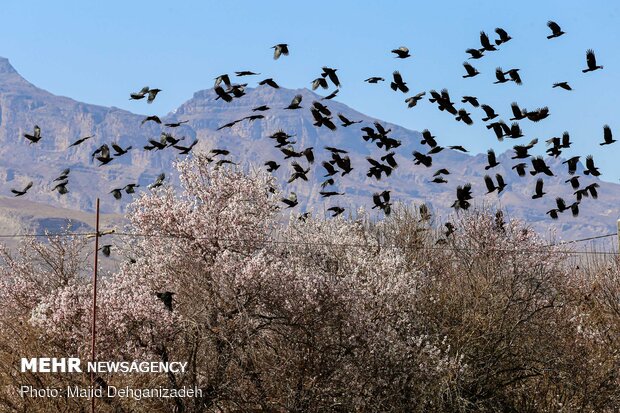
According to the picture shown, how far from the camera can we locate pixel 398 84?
75.4 ft

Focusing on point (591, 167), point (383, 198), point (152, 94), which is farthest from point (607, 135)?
point (152, 94)

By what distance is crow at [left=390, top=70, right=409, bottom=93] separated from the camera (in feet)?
75.0

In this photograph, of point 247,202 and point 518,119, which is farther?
point 247,202

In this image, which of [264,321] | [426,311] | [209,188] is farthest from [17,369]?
[426,311]

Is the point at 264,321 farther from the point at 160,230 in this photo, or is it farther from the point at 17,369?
the point at 17,369

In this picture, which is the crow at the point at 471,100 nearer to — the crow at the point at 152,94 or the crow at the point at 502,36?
the crow at the point at 502,36

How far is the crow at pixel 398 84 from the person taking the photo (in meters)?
22.9

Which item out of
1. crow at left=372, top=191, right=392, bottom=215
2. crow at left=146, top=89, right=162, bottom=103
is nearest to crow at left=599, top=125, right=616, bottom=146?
crow at left=372, top=191, right=392, bottom=215

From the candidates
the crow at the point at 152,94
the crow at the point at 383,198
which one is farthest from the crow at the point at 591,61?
the crow at the point at 152,94

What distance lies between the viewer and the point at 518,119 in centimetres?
2223

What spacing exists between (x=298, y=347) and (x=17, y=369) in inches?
272

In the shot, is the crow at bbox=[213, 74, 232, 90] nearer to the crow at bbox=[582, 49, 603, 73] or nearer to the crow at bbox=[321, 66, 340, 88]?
the crow at bbox=[321, 66, 340, 88]

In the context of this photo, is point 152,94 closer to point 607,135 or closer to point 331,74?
point 331,74

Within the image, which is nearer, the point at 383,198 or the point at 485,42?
the point at 485,42
